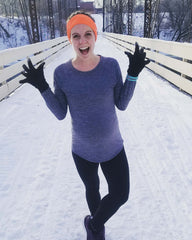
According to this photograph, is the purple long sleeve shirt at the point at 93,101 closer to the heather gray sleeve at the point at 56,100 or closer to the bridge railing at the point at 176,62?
the heather gray sleeve at the point at 56,100

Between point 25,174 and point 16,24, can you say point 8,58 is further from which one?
point 16,24

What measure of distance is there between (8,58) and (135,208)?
18.8ft

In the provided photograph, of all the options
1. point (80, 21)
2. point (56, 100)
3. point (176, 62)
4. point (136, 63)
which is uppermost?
point (80, 21)

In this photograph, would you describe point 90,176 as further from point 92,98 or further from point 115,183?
point 92,98

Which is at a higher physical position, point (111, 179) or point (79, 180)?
point (111, 179)

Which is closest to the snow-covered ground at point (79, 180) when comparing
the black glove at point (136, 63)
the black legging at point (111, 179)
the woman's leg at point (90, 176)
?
Result: the woman's leg at point (90, 176)

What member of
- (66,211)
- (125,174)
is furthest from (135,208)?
(125,174)

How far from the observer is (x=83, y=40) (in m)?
1.50

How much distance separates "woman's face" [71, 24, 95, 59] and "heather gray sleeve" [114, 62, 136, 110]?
0.24m

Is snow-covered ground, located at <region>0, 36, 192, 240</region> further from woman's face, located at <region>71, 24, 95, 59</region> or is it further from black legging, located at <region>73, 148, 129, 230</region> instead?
woman's face, located at <region>71, 24, 95, 59</region>

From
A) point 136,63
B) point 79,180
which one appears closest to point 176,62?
point 79,180

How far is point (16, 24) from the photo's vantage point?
57.8 m

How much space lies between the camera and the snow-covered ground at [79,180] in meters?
2.21

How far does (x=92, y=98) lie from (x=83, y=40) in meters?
0.37
